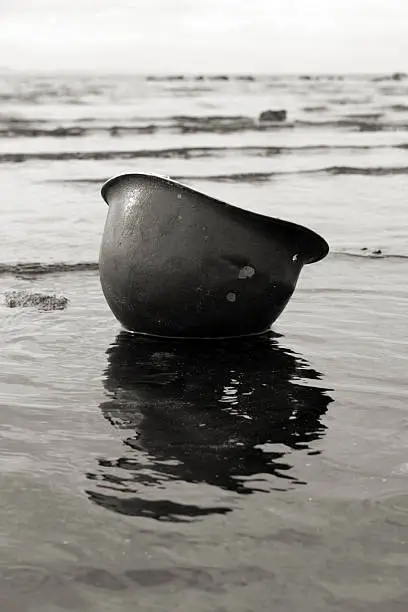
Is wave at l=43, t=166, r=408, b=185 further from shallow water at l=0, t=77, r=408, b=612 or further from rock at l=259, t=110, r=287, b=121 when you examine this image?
rock at l=259, t=110, r=287, b=121

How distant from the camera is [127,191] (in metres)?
6.77

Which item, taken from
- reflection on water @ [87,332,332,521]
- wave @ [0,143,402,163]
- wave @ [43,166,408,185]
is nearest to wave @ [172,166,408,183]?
wave @ [43,166,408,185]

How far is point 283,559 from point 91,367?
2837 millimetres

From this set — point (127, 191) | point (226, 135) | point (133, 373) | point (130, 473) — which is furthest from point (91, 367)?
point (226, 135)

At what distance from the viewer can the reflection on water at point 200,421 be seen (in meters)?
4.52

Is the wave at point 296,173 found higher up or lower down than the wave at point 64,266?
higher up

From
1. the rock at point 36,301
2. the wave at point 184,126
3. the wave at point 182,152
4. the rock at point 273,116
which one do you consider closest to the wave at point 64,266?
the rock at point 36,301

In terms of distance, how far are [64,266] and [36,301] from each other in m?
1.80

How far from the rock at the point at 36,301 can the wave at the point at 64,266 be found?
1.13 metres

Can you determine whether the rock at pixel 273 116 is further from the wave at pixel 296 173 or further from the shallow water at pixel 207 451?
the shallow water at pixel 207 451

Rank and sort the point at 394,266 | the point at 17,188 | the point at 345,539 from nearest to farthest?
1. the point at 345,539
2. the point at 394,266
3. the point at 17,188

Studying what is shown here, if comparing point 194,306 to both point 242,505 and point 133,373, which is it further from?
point 242,505

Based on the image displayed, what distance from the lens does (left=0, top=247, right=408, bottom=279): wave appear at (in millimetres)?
9789

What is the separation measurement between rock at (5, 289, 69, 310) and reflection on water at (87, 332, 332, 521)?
1221mm
